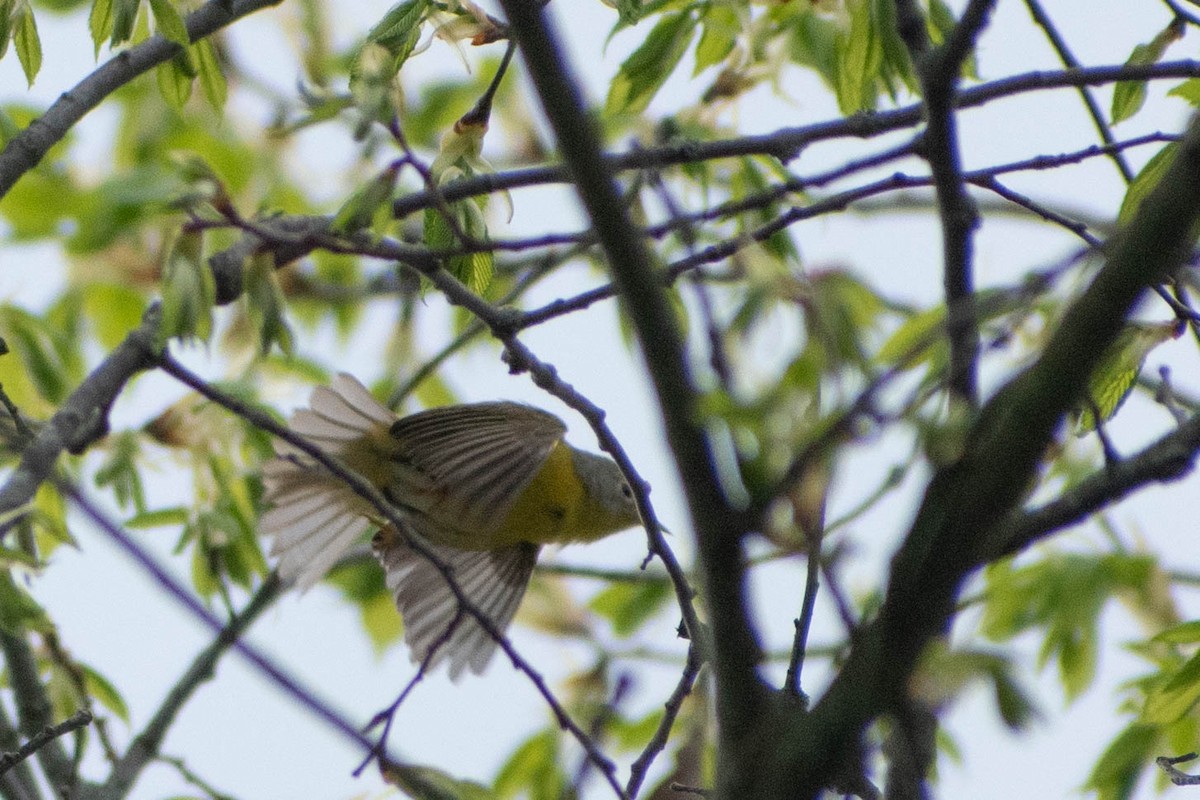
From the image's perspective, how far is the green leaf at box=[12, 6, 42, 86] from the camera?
9.70 ft

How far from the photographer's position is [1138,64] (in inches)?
110

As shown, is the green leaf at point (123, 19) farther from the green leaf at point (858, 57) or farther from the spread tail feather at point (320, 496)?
the spread tail feather at point (320, 496)

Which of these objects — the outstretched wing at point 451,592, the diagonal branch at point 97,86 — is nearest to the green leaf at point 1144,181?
the diagonal branch at point 97,86

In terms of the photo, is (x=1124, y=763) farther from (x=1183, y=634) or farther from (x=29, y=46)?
(x=29, y=46)

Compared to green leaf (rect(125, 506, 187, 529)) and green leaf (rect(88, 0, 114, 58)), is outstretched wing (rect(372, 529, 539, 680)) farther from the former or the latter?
green leaf (rect(88, 0, 114, 58))

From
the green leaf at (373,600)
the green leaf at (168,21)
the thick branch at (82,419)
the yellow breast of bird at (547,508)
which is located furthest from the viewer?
the green leaf at (373,600)

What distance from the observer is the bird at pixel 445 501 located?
4.72 meters

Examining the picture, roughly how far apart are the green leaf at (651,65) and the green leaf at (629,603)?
102 inches

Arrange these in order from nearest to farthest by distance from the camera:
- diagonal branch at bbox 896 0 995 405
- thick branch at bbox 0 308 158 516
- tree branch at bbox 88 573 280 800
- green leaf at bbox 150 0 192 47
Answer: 1. diagonal branch at bbox 896 0 995 405
2. thick branch at bbox 0 308 158 516
3. green leaf at bbox 150 0 192 47
4. tree branch at bbox 88 573 280 800

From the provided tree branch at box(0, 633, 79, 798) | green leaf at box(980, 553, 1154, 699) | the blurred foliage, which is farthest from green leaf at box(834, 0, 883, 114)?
tree branch at box(0, 633, 79, 798)

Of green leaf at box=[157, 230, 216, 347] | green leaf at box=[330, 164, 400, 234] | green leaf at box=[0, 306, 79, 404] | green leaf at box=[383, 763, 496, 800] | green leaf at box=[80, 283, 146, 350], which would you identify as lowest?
green leaf at box=[383, 763, 496, 800]

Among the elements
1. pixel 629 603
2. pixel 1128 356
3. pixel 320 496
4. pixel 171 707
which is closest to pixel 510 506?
pixel 320 496

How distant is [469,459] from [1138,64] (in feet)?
8.39

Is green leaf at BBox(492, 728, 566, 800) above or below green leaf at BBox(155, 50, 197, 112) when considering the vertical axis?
below
